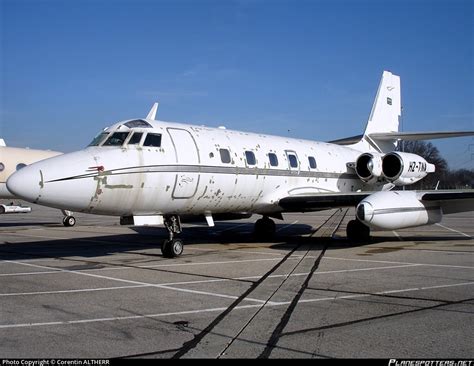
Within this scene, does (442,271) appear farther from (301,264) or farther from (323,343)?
(323,343)

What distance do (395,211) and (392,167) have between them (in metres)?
4.80

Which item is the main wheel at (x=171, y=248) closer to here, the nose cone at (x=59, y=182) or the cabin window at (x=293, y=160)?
the nose cone at (x=59, y=182)

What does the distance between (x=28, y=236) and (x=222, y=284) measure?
41.7ft

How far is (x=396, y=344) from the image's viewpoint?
5.14 m

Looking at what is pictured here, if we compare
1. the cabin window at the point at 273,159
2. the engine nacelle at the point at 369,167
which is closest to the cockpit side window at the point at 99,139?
the cabin window at the point at 273,159

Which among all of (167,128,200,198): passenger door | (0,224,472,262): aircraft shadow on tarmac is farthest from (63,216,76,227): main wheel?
(167,128,200,198): passenger door

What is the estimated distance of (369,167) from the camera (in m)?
17.8

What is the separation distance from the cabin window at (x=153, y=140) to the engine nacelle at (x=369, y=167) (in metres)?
8.91

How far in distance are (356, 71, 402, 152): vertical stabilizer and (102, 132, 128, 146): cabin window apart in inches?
506

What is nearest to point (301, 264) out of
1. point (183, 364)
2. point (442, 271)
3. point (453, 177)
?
point (442, 271)

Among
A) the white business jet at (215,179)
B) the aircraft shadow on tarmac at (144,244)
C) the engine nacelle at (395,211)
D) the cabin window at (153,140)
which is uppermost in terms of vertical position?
the cabin window at (153,140)

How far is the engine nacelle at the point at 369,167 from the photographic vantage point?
17828mm

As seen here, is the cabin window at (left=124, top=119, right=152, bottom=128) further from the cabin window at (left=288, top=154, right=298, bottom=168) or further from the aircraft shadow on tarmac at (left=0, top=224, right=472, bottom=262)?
the cabin window at (left=288, top=154, right=298, bottom=168)

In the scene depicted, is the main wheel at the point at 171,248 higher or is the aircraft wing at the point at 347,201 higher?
the aircraft wing at the point at 347,201
